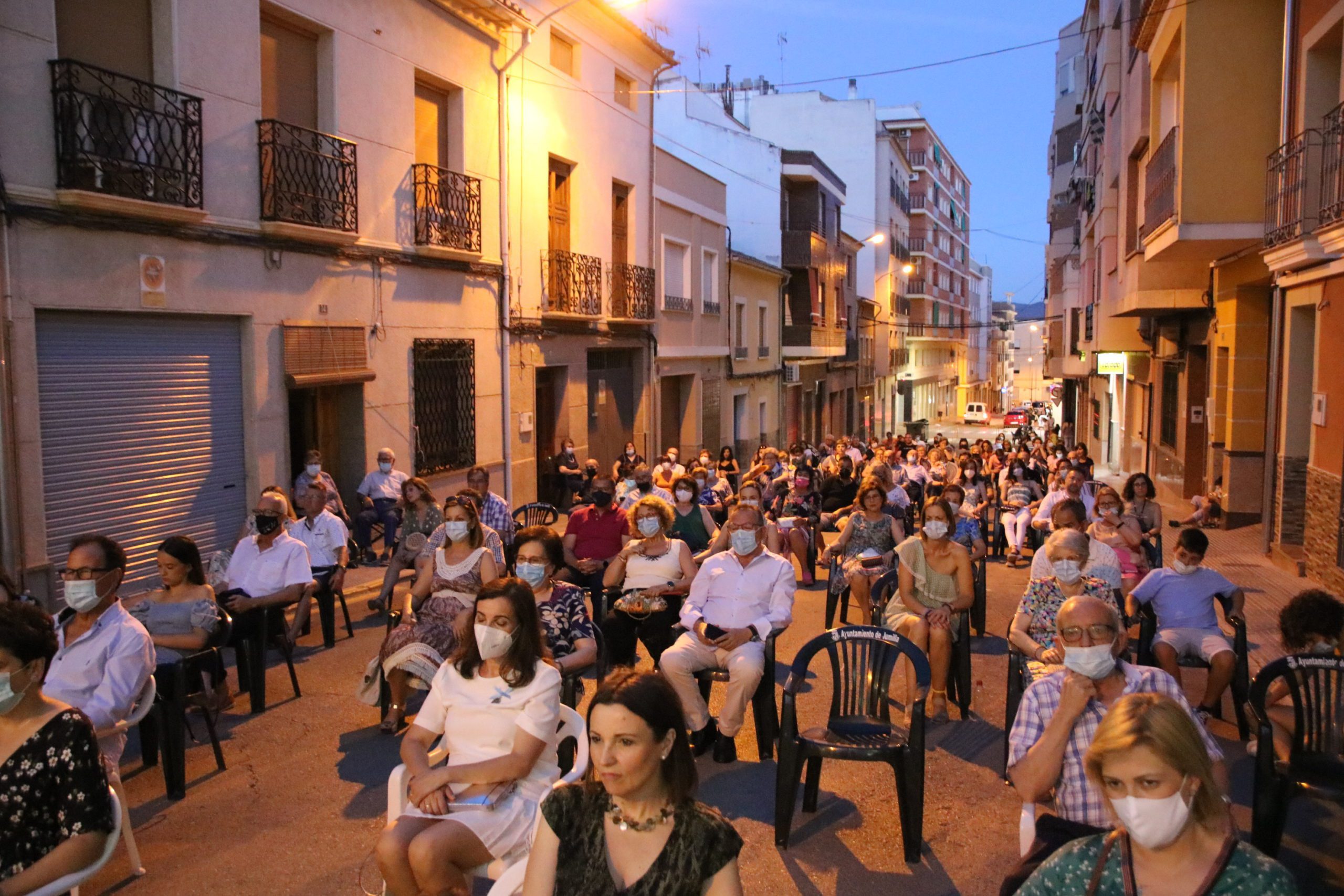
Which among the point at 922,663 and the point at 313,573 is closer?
the point at 922,663

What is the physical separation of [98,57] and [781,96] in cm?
4531

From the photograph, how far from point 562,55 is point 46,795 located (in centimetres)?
1730

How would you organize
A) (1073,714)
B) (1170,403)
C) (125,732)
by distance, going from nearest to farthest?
(1073,714) → (125,732) → (1170,403)

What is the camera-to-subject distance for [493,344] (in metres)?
16.7

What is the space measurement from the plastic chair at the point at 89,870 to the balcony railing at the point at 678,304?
20.2 metres

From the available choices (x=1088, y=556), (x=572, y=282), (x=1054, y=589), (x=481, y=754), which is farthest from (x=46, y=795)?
(x=572, y=282)

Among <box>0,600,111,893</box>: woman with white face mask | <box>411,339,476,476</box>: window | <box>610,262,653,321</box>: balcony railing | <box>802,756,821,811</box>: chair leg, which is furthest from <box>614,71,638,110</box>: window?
<box>0,600,111,893</box>: woman with white face mask

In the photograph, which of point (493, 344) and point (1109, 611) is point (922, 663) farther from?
point (493, 344)

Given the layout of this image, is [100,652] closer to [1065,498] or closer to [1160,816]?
[1160,816]

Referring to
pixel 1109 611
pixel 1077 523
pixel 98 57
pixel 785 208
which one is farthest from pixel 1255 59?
pixel 785 208

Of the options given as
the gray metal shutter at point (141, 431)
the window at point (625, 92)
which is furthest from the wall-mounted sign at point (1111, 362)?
the gray metal shutter at point (141, 431)

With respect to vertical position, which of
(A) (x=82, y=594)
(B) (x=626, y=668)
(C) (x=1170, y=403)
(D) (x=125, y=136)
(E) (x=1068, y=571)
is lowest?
(E) (x=1068, y=571)

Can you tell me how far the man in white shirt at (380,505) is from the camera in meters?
13.3

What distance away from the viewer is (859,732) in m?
5.52
